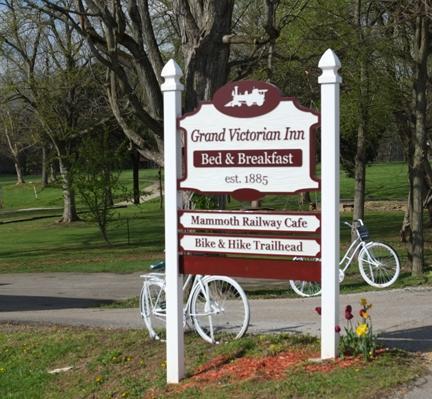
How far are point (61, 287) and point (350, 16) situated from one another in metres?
8.81

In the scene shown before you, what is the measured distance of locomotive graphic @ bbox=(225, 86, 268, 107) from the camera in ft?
20.7

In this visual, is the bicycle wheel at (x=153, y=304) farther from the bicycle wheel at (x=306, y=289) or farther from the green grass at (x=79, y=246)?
the green grass at (x=79, y=246)

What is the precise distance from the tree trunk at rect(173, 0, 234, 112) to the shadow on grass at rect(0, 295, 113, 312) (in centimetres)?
446

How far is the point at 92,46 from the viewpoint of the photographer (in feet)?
37.0

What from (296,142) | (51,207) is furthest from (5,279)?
(51,207)

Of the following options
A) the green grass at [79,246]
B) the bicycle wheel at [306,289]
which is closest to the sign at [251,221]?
the bicycle wheel at [306,289]

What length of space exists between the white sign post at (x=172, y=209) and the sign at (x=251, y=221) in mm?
137

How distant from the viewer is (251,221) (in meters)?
6.40

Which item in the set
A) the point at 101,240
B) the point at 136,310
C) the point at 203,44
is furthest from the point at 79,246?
the point at 203,44

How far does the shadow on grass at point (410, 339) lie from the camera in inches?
Result: 270

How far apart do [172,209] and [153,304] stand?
1814 millimetres

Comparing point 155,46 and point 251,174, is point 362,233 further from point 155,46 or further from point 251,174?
point 251,174

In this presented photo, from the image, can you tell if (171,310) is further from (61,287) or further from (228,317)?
(61,287)

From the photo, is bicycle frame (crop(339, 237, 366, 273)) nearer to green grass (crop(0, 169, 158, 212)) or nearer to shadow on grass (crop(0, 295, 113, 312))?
shadow on grass (crop(0, 295, 113, 312))
